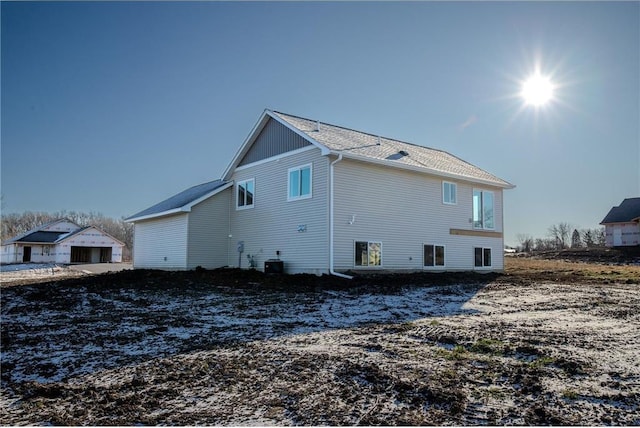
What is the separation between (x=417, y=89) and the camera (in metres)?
15.6

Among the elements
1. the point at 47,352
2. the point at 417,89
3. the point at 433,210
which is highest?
the point at 417,89

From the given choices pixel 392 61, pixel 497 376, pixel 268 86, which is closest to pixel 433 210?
pixel 392 61

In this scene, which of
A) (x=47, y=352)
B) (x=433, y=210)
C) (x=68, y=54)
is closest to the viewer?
(x=47, y=352)

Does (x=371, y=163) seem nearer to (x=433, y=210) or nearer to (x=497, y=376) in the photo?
(x=433, y=210)

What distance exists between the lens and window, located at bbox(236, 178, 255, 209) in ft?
61.1

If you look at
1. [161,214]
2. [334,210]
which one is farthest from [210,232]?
[334,210]

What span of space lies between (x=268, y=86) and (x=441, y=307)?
1148cm

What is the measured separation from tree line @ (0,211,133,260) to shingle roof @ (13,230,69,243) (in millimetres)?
18891

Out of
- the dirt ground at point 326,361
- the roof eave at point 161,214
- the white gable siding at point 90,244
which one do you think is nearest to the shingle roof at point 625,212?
the dirt ground at point 326,361

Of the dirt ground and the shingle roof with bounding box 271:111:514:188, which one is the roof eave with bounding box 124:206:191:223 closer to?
the shingle roof with bounding box 271:111:514:188

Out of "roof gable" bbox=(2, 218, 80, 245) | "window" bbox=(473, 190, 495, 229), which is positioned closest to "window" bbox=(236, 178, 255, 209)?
"window" bbox=(473, 190, 495, 229)

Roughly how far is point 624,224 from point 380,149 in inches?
1517

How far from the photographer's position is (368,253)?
51.1 ft

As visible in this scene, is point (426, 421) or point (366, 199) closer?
point (426, 421)
